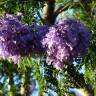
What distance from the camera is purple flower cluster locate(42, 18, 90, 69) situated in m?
3.28

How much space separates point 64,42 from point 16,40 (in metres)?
0.36

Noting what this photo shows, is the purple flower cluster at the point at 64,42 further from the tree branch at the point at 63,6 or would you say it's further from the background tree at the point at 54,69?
the tree branch at the point at 63,6

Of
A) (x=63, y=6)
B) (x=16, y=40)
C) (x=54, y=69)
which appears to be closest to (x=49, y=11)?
(x=63, y=6)

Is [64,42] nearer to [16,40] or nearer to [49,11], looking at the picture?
[16,40]

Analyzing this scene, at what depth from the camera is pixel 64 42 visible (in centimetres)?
329

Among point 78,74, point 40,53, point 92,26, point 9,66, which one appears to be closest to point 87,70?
point 78,74

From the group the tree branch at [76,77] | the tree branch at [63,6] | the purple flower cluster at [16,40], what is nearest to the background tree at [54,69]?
the tree branch at [76,77]

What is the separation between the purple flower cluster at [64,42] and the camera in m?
3.28

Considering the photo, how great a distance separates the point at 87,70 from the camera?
4.07 m

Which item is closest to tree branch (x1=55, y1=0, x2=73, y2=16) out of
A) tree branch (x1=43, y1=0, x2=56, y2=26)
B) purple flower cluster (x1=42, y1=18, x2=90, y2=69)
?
tree branch (x1=43, y1=0, x2=56, y2=26)

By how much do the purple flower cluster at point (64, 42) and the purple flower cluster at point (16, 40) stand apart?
0.34 ft

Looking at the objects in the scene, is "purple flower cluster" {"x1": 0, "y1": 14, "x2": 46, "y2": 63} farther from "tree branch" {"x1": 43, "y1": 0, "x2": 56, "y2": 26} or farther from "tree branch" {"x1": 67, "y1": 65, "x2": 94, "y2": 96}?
"tree branch" {"x1": 43, "y1": 0, "x2": 56, "y2": 26}

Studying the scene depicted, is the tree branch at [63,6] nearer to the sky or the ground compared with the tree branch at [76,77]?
nearer to the sky

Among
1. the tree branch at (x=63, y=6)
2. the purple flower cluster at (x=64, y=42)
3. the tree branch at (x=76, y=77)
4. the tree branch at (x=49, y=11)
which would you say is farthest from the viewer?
the tree branch at (x=63, y=6)
